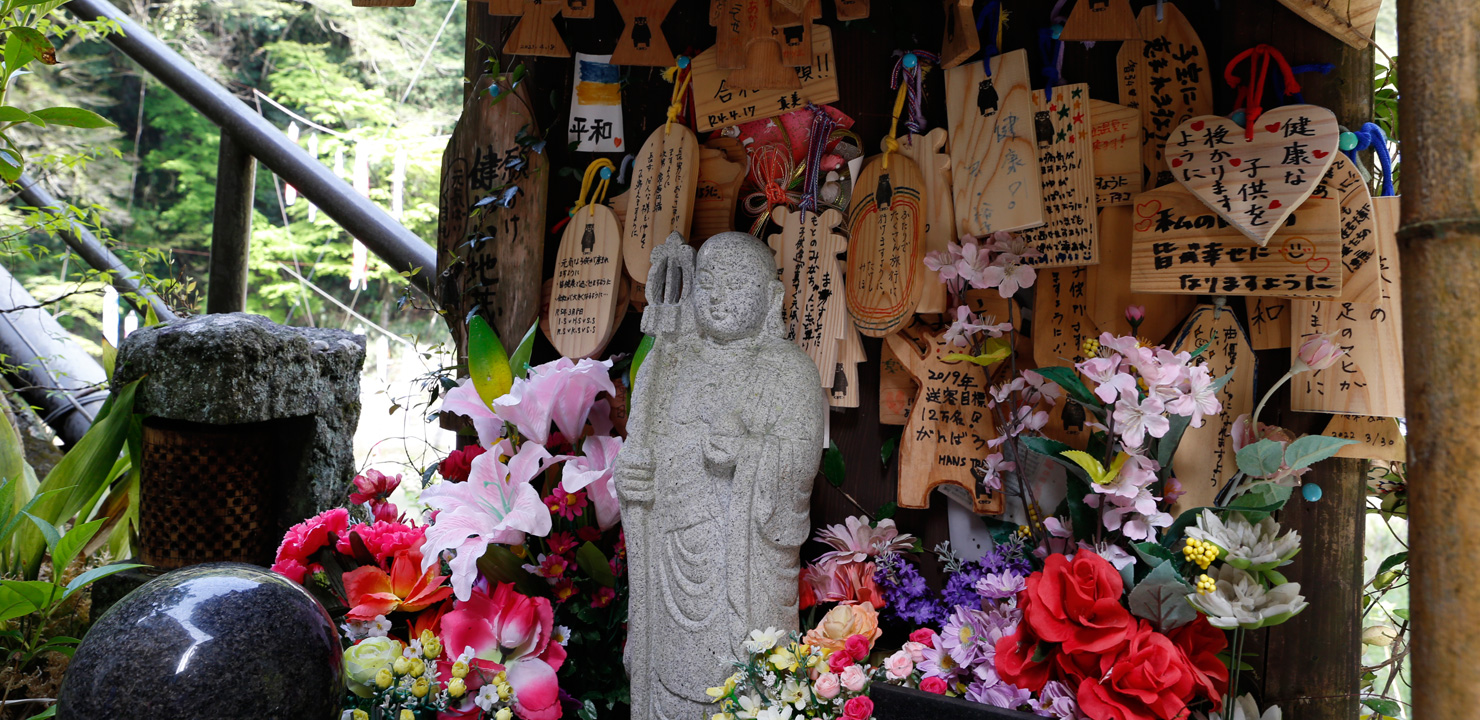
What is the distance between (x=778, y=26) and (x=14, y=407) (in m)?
3.56

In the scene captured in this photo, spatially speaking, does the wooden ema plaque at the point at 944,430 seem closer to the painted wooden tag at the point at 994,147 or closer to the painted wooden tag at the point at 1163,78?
the painted wooden tag at the point at 994,147

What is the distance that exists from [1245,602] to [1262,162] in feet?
2.46

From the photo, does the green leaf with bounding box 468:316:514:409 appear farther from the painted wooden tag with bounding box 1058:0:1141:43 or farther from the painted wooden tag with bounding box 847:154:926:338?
the painted wooden tag with bounding box 1058:0:1141:43

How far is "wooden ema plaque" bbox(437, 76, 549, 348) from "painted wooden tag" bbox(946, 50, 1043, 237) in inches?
43.7

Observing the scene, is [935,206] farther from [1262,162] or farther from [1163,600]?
[1163,600]

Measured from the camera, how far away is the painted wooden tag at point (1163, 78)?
5.57 feet

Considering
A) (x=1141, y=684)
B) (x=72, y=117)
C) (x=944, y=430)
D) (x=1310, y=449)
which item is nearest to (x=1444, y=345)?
(x=1310, y=449)

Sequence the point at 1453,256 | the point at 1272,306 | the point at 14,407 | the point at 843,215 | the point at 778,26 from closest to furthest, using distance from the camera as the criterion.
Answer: the point at 1453,256, the point at 1272,306, the point at 778,26, the point at 843,215, the point at 14,407

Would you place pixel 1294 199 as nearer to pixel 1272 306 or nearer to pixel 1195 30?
pixel 1272 306

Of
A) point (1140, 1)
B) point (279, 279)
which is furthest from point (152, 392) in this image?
point (279, 279)

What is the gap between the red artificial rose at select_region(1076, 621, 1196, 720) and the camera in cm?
138

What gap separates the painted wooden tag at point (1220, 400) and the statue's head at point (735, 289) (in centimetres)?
82

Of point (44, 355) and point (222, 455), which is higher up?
point (44, 355)

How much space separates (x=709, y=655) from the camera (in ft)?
5.70
